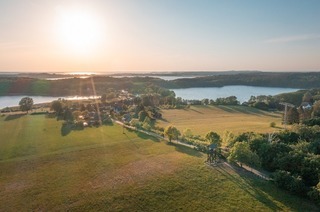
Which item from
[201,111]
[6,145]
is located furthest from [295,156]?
[201,111]

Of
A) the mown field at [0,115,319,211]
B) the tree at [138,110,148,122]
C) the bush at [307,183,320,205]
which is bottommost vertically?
the tree at [138,110,148,122]

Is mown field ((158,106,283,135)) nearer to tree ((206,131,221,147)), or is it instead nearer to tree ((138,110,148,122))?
tree ((138,110,148,122))

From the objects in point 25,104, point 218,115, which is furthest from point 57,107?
point 218,115

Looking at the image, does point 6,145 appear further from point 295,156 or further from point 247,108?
point 247,108

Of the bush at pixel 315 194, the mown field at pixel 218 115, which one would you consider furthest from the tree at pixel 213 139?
the mown field at pixel 218 115

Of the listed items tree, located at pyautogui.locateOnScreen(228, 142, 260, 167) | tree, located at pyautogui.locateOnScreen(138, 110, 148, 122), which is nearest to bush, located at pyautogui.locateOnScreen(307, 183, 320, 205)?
tree, located at pyautogui.locateOnScreen(228, 142, 260, 167)

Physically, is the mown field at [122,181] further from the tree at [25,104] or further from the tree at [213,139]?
the tree at [25,104]

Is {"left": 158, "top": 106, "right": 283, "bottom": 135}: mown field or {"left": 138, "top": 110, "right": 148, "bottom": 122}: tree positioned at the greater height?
{"left": 138, "top": 110, "right": 148, "bottom": 122}: tree
